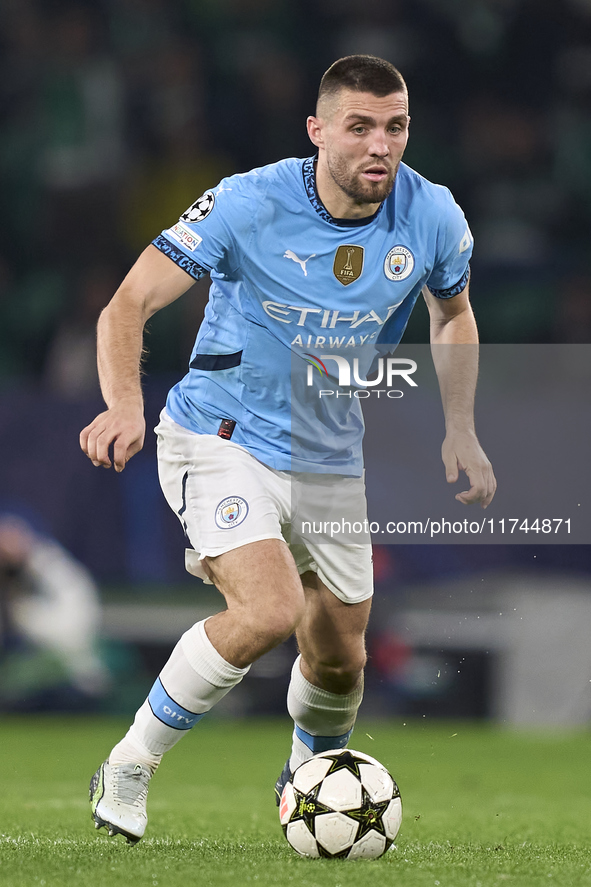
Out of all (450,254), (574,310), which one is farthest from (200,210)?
(574,310)

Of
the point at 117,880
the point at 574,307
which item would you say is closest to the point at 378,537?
the point at 574,307

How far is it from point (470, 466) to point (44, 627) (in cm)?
395

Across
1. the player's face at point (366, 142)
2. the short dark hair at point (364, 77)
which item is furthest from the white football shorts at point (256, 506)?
the short dark hair at point (364, 77)

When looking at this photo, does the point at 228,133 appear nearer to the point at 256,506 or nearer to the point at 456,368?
the point at 456,368

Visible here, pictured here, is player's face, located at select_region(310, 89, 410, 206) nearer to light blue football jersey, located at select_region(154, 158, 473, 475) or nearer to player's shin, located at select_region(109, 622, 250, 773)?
light blue football jersey, located at select_region(154, 158, 473, 475)

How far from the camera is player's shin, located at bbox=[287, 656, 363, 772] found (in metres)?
4.39

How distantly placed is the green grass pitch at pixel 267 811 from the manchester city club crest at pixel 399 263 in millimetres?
1834

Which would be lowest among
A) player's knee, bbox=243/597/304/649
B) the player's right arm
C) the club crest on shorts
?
player's knee, bbox=243/597/304/649

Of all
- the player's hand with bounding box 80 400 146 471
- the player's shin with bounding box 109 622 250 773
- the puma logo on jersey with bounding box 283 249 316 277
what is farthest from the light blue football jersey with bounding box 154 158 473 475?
the player's shin with bounding box 109 622 250 773

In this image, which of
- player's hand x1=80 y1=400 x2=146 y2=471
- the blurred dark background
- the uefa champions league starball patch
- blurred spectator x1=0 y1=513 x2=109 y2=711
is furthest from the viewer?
the blurred dark background

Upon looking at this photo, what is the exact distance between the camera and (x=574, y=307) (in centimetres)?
916

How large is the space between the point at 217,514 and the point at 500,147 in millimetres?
7095

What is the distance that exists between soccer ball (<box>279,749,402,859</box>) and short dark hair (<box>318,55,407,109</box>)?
2097 millimetres

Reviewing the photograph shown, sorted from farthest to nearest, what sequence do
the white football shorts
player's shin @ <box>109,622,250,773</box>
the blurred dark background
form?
the blurred dark background → the white football shorts → player's shin @ <box>109,622,250,773</box>
